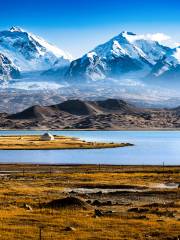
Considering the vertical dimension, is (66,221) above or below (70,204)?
above

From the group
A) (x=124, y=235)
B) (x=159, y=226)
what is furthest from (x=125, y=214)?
(x=124, y=235)

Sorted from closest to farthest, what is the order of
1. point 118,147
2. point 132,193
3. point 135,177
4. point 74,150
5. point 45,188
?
point 132,193, point 45,188, point 135,177, point 74,150, point 118,147

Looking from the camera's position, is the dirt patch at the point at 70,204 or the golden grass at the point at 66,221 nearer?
the golden grass at the point at 66,221

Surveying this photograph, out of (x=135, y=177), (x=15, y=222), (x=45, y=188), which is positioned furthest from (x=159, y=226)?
(x=135, y=177)

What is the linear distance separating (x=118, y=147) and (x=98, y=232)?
517 feet

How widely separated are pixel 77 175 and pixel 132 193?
26.7 m

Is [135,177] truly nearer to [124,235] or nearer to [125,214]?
[125,214]


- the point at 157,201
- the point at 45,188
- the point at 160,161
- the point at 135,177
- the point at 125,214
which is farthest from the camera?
the point at 160,161

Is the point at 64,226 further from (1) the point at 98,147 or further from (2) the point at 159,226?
(1) the point at 98,147

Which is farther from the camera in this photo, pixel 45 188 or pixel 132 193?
pixel 45 188

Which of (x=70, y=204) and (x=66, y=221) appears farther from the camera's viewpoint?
(x=70, y=204)

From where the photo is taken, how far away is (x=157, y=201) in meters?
59.7

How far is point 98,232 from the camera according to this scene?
40.2 meters

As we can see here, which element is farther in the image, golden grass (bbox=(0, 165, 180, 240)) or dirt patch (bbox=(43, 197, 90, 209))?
dirt patch (bbox=(43, 197, 90, 209))
